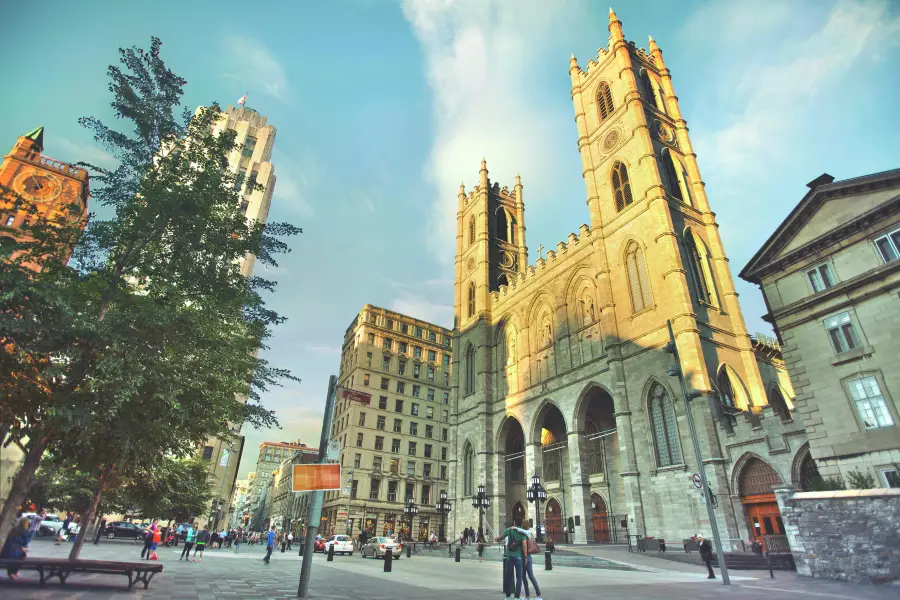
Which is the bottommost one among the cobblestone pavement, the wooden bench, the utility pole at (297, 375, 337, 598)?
the cobblestone pavement

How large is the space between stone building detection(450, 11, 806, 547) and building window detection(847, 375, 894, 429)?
169 inches

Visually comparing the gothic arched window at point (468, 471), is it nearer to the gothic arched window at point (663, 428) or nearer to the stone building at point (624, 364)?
the stone building at point (624, 364)

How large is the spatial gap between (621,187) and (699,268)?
9269mm

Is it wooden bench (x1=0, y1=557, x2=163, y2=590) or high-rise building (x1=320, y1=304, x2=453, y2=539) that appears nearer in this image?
wooden bench (x1=0, y1=557, x2=163, y2=590)

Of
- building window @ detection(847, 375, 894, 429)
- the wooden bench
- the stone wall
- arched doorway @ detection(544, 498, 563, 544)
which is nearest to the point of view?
the wooden bench

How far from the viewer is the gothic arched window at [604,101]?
40.9 meters

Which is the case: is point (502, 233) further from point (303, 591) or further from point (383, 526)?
point (303, 591)

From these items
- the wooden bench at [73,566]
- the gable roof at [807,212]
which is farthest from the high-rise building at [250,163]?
the gable roof at [807,212]

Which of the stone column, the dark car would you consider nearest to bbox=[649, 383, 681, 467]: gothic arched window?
the stone column

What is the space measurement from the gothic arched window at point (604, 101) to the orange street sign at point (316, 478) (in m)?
40.8

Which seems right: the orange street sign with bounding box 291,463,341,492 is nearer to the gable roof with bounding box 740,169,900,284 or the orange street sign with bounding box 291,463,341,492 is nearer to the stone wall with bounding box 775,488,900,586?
the stone wall with bounding box 775,488,900,586

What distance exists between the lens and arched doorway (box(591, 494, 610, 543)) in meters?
29.8

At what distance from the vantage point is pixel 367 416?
55188mm

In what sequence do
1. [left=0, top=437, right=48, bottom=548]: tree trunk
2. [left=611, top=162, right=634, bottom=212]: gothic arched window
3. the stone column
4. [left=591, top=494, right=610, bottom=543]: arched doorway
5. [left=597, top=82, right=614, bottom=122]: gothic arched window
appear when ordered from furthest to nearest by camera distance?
[left=597, top=82, right=614, bottom=122]: gothic arched window → [left=611, top=162, right=634, bottom=212]: gothic arched window → [left=591, top=494, right=610, bottom=543]: arched doorway → the stone column → [left=0, top=437, right=48, bottom=548]: tree trunk
